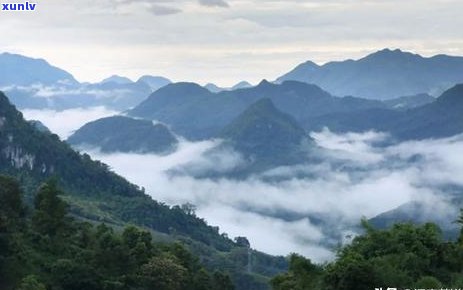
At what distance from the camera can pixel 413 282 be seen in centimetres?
4716

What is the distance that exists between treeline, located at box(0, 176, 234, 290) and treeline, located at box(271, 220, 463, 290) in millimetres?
10678

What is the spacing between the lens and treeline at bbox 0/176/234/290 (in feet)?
195

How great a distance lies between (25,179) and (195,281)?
128 m

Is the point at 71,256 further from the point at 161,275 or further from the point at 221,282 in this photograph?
the point at 221,282

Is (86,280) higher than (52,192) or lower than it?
lower

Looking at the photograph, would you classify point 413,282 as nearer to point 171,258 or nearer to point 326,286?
point 326,286

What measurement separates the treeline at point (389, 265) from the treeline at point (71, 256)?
10.7 meters

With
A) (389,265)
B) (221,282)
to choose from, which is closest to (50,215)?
(221,282)

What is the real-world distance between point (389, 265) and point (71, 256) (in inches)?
1253

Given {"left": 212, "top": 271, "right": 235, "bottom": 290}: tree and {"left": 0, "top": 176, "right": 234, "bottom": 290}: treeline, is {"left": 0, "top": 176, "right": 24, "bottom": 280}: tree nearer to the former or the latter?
{"left": 0, "top": 176, "right": 234, "bottom": 290}: treeline

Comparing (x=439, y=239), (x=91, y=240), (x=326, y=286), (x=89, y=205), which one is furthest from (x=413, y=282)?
(x=89, y=205)

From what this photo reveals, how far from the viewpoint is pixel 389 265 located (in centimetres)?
4812

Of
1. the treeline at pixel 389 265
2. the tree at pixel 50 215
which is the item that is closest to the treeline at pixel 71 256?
the tree at pixel 50 215

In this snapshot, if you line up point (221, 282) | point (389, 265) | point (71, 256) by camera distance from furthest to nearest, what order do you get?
point (221, 282), point (71, 256), point (389, 265)
